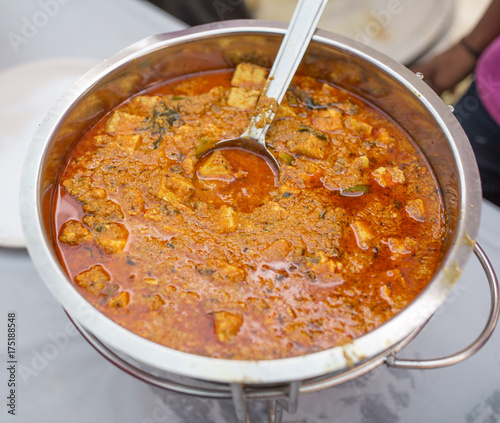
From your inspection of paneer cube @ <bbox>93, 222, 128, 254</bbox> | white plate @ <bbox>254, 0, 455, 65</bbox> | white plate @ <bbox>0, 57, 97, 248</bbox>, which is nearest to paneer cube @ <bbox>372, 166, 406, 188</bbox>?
paneer cube @ <bbox>93, 222, 128, 254</bbox>

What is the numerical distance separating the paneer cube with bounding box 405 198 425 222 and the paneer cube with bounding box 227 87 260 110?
0.78 m

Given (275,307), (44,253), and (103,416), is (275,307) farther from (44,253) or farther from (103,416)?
(103,416)

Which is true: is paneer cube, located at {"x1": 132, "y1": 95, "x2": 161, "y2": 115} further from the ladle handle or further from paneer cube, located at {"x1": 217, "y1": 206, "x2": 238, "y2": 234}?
paneer cube, located at {"x1": 217, "y1": 206, "x2": 238, "y2": 234}

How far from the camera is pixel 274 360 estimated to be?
1.12m

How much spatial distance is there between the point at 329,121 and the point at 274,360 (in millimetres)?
1087

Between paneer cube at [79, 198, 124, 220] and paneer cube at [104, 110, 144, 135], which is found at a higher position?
paneer cube at [104, 110, 144, 135]

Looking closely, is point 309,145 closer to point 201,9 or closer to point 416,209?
point 416,209

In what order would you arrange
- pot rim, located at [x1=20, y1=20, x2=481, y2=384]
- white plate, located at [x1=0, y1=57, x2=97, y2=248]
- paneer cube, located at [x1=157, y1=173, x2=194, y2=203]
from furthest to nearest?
1. white plate, located at [x1=0, y1=57, x2=97, y2=248]
2. paneer cube, located at [x1=157, y1=173, x2=194, y2=203]
3. pot rim, located at [x1=20, y1=20, x2=481, y2=384]

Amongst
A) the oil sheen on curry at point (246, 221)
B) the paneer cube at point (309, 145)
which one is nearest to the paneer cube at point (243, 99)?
the oil sheen on curry at point (246, 221)

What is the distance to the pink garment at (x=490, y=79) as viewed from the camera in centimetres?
243

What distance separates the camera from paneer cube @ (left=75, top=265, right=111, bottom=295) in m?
1.46

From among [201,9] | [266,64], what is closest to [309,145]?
[266,64]

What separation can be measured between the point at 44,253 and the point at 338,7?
3.49 metres

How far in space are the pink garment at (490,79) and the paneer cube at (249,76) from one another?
1374 mm
